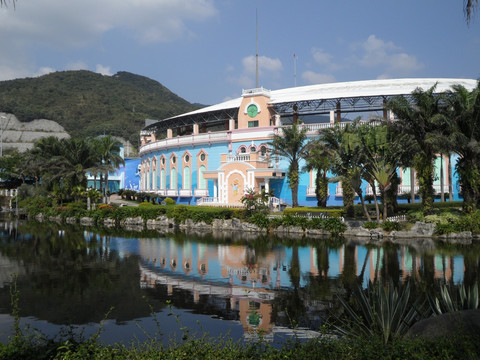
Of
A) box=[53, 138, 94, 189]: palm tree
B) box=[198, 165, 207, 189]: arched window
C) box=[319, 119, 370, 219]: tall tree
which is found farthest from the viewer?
box=[198, 165, 207, 189]: arched window

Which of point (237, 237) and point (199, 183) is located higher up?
point (199, 183)

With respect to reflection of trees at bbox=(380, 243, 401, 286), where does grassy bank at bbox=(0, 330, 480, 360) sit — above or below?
above

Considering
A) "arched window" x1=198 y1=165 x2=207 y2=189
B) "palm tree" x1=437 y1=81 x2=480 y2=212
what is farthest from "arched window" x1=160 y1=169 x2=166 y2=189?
"palm tree" x1=437 y1=81 x2=480 y2=212

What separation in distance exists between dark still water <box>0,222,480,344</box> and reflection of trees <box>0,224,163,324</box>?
33 mm

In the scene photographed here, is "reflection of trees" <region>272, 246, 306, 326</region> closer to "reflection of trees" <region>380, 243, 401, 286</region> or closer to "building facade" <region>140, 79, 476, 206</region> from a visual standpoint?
"reflection of trees" <region>380, 243, 401, 286</region>

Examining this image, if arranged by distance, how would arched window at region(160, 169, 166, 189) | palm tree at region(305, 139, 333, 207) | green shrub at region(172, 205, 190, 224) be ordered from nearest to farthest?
palm tree at region(305, 139, 333, 207) → green shrub at region(172, 205, 190, 224) → arched window at region(160, 169, 166, 189)

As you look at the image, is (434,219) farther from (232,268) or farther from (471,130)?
(232,268)

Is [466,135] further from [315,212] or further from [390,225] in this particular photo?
[315,212]

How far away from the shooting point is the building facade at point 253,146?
41.1 meters

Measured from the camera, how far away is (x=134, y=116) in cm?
11488

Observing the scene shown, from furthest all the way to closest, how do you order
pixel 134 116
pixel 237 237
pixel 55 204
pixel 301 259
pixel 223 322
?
pixel 134 116 → pixel 55 204 → pixel 237 237 → pixel 301 259 → pixel 223 322

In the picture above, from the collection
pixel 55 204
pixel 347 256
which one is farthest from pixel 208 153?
pixel 347 256

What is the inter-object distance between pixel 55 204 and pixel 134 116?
2765 inches

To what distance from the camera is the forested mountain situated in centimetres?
10450
